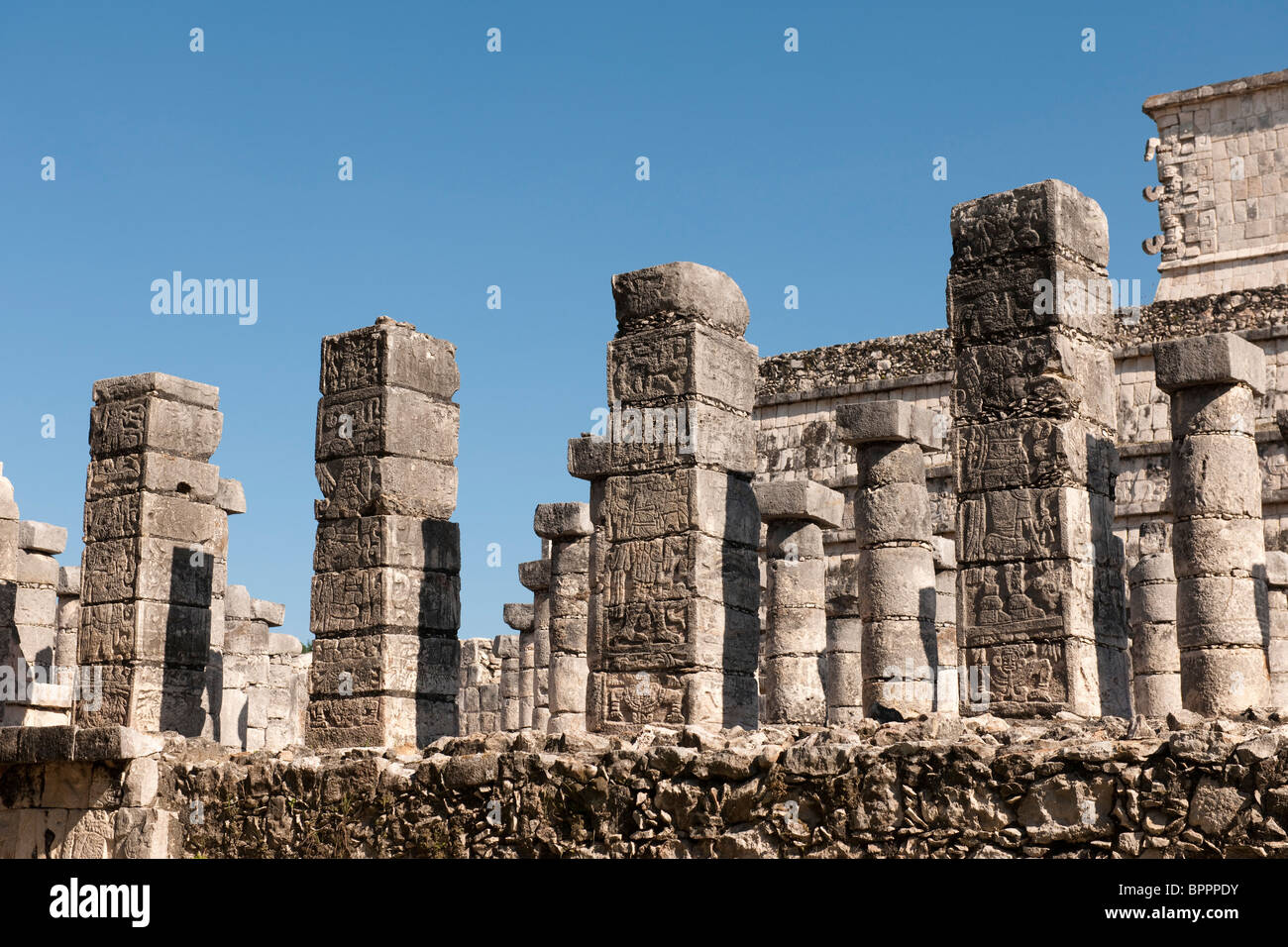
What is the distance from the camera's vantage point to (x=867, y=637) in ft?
54.3

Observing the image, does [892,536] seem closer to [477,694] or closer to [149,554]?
[149,554]

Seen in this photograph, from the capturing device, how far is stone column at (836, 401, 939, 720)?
16.3 m

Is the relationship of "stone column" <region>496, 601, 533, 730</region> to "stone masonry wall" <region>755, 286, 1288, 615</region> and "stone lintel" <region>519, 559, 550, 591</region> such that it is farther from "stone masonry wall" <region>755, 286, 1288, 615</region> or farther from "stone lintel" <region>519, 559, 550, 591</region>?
"stone masonry wall" <region>755, 286, 1288, 615</region>

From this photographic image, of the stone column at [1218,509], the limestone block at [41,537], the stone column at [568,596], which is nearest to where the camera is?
the stone column at [1218,509]

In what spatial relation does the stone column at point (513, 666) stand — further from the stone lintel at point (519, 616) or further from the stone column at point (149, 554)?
the stone column at point (149, 554)

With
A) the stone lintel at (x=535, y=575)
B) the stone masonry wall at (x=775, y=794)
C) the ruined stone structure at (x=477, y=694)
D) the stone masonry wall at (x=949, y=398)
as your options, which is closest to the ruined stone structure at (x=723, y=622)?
the stone masonry wall at (x=775, y=794)

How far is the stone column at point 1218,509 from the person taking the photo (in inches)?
574

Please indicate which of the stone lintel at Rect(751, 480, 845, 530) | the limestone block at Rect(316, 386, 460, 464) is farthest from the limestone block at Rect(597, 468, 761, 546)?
the stone lintel at Rect(751, 480, 845, 530)

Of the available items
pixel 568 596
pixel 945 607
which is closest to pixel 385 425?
pixel 568 596

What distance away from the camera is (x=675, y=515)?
13.1 m

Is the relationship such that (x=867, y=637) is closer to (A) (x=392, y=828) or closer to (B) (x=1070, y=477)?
(B) (x=1070, y=477)

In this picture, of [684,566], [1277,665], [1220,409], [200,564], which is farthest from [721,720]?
[1277,665]

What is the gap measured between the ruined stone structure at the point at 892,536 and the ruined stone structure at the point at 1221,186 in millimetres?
13354

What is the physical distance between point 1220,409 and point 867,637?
4.17m
